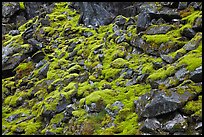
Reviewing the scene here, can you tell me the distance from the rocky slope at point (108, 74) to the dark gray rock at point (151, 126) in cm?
4

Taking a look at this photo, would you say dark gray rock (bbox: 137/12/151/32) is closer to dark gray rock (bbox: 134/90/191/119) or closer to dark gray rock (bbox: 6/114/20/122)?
dark gray rock (bbox: 134/90/191/119)

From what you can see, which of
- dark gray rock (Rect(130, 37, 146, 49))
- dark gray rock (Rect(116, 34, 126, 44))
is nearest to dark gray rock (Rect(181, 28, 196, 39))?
dark gray rock (Rect(130, 37, 146, 49))

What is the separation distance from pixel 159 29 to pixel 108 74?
4.80 meters

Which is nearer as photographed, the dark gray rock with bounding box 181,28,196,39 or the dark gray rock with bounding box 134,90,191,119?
the dark gray rock with bounding box 134,90,191,119

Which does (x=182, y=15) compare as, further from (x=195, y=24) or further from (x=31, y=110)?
(x=31, y=110)

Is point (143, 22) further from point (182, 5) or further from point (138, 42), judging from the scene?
point (182, 5)

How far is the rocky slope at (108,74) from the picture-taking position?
48.4ft

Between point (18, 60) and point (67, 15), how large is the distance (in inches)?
354

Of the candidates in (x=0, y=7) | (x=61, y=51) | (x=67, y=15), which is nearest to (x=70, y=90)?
(x=61, y=51)

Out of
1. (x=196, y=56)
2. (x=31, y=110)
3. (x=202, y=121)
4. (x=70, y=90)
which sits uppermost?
(x=196, y=56)

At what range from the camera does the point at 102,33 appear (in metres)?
28.0

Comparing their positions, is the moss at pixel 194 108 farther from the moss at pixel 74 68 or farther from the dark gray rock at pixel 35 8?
the dark gray rock at pixel 35 8

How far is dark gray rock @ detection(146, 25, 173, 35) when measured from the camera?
2123 centimetres

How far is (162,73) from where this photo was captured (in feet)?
55.7
